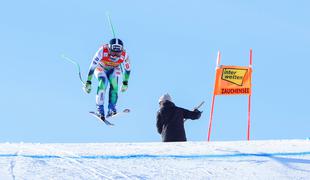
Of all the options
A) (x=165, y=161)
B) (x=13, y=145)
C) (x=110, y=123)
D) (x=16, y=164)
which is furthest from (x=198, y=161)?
(x=110, y=123)

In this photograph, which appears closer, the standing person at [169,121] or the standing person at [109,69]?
the standing person at [169,121]

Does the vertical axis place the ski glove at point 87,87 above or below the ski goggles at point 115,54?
below

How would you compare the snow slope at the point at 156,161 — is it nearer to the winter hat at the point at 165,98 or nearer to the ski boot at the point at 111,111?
the winter hat at the point at 165,98

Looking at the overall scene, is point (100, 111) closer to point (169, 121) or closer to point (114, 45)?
point (114, 45)

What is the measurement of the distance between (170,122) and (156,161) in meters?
2.50

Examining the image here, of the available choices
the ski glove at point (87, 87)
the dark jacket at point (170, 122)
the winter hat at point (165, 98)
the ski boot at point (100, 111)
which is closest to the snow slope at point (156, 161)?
the dark jacket at point (170, 122)

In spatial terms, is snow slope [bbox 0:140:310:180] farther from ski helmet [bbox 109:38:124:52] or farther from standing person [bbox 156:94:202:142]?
ski helmet [bbox 109:38:124:52]

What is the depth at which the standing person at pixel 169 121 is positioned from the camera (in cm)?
991

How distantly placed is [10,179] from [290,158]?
3.01 m

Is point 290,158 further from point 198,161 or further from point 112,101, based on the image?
point 112,101

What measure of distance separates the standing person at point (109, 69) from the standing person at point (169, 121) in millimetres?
3310

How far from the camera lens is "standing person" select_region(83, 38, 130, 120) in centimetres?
1316

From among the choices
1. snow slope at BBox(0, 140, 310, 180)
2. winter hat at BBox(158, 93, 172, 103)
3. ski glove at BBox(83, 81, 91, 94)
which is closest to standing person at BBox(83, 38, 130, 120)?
ski glove at BBox(83, 81, 91, 94)

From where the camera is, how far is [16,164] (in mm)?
7188
